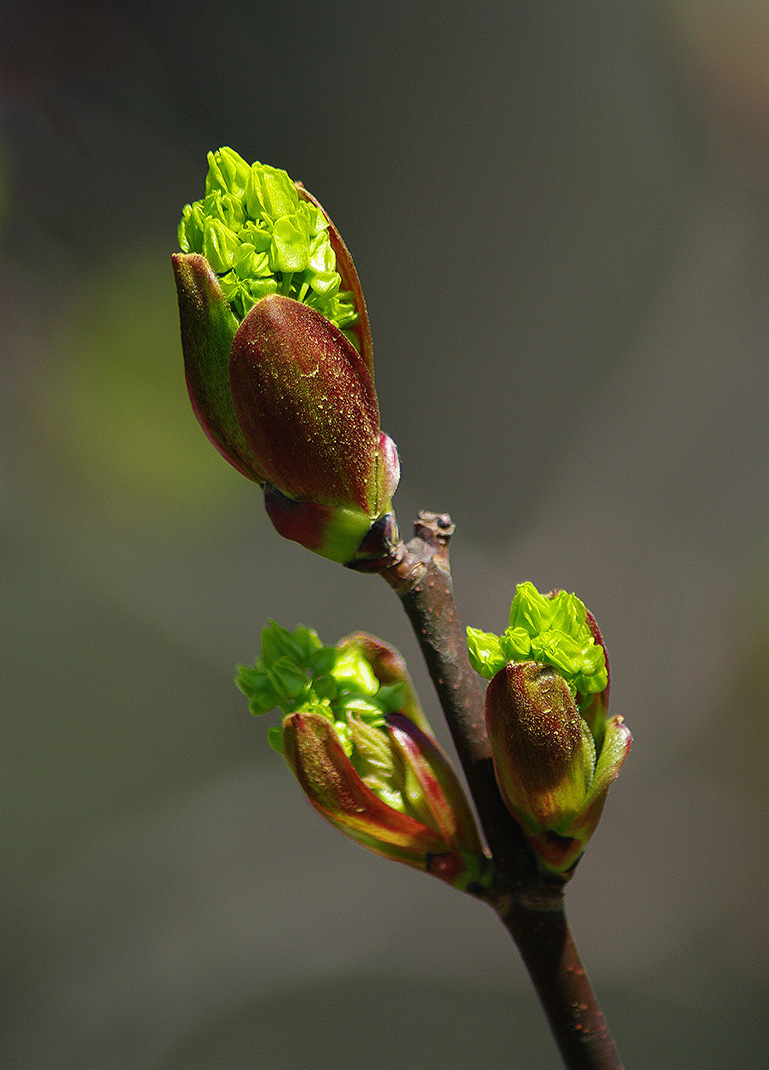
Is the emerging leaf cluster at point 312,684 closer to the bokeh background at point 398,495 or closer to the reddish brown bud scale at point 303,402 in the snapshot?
the reddish brown bud scale at point 303,402

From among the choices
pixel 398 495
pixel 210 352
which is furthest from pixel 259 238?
pixel 398 495

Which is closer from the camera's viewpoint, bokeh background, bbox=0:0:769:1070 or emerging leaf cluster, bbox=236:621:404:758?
emerging leaf cluster, bbox=236:621:404:758

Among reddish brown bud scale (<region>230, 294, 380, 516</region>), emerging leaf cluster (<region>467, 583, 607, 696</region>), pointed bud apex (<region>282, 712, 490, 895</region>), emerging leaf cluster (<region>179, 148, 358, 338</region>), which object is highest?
emerging leaf cluster (<region>179, 148, 358, 338</region>)

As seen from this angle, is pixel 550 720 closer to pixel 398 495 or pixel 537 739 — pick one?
pixel 537 739

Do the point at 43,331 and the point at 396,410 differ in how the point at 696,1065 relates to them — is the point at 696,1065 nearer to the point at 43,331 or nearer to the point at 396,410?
the point at 396,410

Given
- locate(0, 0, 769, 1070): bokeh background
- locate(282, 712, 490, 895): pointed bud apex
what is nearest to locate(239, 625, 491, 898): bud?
locate(282, 712, 490, 895): pointed bud apex

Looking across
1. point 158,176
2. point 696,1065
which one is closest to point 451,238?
point 158,176

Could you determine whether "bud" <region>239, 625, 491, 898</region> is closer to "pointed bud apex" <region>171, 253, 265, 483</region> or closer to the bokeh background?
"pointed bud apex" <region>171, 253, 265, 483</region>

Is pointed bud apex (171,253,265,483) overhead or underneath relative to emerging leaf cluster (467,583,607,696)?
overhead
